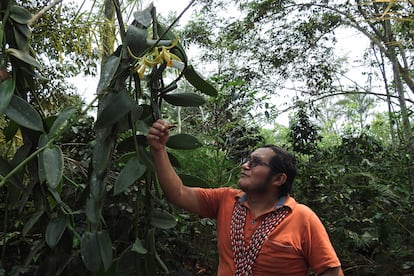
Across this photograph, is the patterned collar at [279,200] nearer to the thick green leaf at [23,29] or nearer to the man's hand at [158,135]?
the man's hand at [158,135]

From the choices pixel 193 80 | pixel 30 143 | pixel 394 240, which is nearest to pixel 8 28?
pixel 30 143

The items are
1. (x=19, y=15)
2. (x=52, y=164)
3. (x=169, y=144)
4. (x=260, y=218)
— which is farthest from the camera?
(x=260, y=218)

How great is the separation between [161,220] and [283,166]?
0.37 metres

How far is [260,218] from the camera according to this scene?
0.93 metres

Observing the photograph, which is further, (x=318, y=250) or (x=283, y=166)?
(x=283, y=166)

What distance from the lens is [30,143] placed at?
0.70 meters

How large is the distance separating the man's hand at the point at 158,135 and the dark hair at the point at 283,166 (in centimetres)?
30

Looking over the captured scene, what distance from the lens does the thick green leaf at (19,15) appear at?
2.26ft

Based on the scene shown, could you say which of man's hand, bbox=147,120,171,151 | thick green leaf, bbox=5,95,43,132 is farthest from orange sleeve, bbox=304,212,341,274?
thick green leaf, bbox=5,95,43,132

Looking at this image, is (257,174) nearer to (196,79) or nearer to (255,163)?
(255,163)

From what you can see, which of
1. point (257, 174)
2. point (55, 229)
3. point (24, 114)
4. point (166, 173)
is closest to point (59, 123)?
point (24, 114)

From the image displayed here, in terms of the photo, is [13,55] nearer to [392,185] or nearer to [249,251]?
[249,251]

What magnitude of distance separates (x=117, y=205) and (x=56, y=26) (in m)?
2.05

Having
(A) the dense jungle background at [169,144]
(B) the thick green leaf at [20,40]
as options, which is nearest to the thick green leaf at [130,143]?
(A) the dense jungle background at [169,144]
